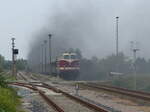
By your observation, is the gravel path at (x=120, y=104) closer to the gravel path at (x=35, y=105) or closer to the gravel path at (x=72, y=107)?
the gravel path at (x=72, y=107)

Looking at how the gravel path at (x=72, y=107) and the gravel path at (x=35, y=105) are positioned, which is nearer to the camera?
the gravel path at (x=72, y=107)

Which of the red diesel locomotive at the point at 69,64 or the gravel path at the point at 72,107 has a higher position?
the red diesel locomotive at the point at 69,64

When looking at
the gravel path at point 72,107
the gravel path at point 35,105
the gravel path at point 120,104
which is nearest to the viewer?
the gravel path at point 72,107

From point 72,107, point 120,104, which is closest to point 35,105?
point 72,107

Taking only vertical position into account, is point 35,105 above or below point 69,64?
below

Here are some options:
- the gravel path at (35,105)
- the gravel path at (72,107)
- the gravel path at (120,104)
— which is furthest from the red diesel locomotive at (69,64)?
the gravel path at (72,107)

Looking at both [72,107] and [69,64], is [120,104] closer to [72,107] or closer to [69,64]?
[72,107]

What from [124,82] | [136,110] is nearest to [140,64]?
[124,82]

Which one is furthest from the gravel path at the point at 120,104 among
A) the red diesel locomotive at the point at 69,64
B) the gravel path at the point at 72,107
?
the red diesel locomotive at the point at 69,64

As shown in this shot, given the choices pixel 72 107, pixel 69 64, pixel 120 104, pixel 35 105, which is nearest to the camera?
pixel 72 107

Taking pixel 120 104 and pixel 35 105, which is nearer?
pixel 120 104

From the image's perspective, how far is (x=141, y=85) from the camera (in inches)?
1594

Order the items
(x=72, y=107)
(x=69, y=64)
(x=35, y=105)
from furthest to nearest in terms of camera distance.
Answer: (x=69, y=64), (x=35, y=105), (x=72, y=107)

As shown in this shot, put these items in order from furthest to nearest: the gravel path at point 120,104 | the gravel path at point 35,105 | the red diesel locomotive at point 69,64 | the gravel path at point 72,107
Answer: the red diesel locomotive at point 69,64
the gravel path at point 35,105
the gravel path at point 120,104
the gravel path at point 72,107
